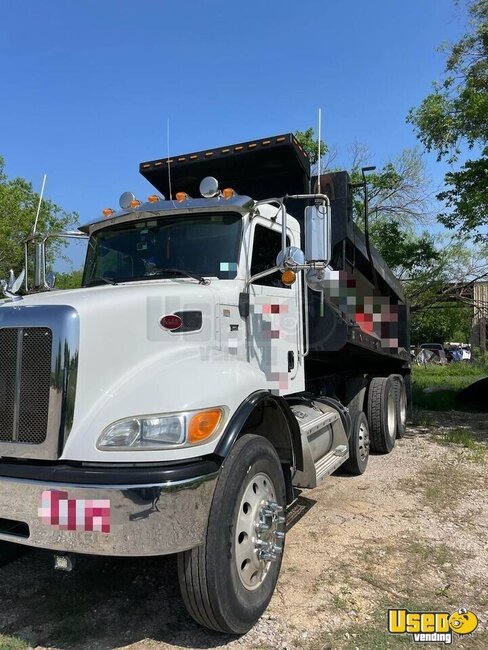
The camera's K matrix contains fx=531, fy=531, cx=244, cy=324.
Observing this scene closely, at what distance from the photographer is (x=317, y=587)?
354cm

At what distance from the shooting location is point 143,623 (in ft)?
10.2

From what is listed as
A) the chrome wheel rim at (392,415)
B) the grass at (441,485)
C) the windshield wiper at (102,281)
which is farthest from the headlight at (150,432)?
the chrome wheel rim at (392,415)

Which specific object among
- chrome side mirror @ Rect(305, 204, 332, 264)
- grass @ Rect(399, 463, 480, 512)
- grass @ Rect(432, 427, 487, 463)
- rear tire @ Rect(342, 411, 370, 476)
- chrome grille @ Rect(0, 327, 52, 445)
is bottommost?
grass @ Rect(399, 463, 480, 512)

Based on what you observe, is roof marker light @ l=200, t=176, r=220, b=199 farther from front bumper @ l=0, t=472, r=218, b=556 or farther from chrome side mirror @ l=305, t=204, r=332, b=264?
front bumper @ l=0, t=472, r=218, b=556

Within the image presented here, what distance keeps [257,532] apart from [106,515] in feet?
3.42

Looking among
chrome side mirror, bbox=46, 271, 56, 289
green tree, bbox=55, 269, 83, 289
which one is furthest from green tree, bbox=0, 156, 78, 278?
chrome side mirror, bbox=46, 271, 56, 289

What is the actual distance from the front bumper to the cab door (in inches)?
53.5

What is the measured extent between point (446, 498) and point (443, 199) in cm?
723

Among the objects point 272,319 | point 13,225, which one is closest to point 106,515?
point 272,319

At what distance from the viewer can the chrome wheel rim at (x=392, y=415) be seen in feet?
25.9

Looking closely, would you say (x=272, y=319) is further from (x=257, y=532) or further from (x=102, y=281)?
(x=257, y=532)

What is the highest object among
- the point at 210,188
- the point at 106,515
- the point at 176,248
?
the point at 210,188

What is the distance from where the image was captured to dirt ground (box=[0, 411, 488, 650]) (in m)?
2.97

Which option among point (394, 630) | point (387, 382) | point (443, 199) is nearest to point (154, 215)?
point (394, 630)
